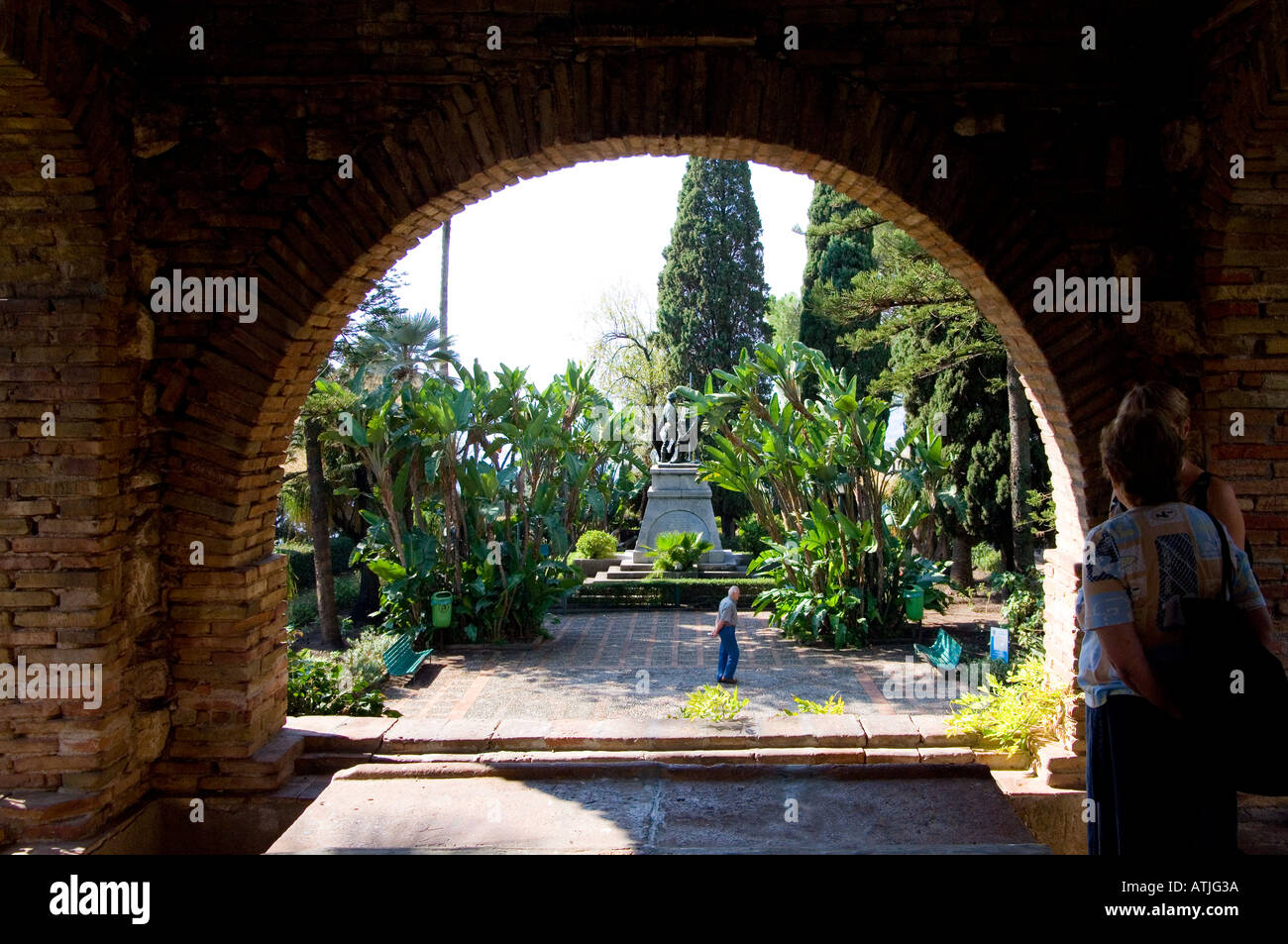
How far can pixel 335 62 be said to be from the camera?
477cm

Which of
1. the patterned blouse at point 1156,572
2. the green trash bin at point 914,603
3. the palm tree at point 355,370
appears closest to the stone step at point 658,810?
the patterned blouse at point 1156,572

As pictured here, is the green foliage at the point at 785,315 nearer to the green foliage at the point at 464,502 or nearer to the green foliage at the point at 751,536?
the green foliage at the point at 751,536

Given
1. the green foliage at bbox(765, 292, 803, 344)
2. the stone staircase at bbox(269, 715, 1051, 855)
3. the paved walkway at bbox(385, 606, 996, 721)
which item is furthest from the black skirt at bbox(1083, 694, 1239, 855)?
the green foliage at bbox(765, 292, 803, 344)

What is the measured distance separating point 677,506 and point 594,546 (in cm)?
160

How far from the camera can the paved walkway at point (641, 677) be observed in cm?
828

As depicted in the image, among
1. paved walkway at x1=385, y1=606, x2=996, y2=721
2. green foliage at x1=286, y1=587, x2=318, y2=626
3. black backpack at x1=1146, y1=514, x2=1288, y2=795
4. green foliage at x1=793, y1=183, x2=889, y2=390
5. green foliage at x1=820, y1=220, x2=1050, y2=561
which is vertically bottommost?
green foliage at x1=286, y1=587, x2=318, y2=626

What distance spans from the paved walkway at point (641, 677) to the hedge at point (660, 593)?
1.73m

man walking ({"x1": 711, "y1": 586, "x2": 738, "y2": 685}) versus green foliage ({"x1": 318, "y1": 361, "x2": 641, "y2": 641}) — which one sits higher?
green foliage ({"x1": 318, "y1": 361, "x2": 641, "y2": 641})

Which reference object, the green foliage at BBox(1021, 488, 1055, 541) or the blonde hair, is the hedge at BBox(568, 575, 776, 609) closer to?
the green foliage at BBox(1021, 488, 1055, 541)

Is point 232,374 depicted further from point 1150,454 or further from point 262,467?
point 1150,454

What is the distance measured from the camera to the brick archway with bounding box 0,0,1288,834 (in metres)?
4.61

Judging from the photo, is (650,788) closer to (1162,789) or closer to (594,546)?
(1162,789)

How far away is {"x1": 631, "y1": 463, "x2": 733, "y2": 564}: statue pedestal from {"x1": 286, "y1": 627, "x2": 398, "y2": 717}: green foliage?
10232mm

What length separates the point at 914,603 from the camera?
10.7 meters
